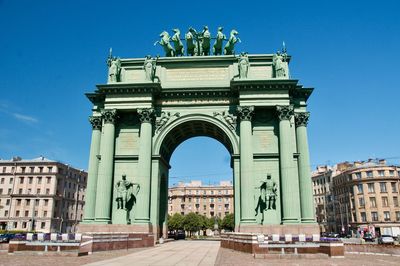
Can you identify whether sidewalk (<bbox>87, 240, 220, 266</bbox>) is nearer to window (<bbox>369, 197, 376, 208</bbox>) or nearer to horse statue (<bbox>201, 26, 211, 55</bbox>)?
horse statue (<bbox>201, 26, 211, 55</bbox>)

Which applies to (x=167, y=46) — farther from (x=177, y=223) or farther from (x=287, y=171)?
(x=177, y=223)

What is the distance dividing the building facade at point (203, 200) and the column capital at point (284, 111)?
302 ft

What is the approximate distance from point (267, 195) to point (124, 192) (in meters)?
13.1

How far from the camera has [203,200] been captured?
12412 cm

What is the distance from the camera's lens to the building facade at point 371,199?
71.0 m

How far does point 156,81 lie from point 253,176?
541 inches

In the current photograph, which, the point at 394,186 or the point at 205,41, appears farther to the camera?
the point at 394,186

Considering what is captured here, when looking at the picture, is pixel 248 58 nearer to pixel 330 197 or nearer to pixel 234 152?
pixel 234 152

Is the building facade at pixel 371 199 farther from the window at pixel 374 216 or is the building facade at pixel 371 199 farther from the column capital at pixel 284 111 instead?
the column capital at pixel 284 111

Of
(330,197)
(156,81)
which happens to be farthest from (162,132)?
(330,197)

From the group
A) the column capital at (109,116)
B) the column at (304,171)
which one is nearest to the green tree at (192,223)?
the column capital at (109,116)

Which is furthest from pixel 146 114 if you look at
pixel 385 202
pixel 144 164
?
pixel 385 202

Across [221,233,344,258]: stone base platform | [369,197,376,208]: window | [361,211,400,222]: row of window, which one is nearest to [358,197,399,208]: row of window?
[369,197,376,208]: window

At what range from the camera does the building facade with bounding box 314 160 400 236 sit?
233ft
